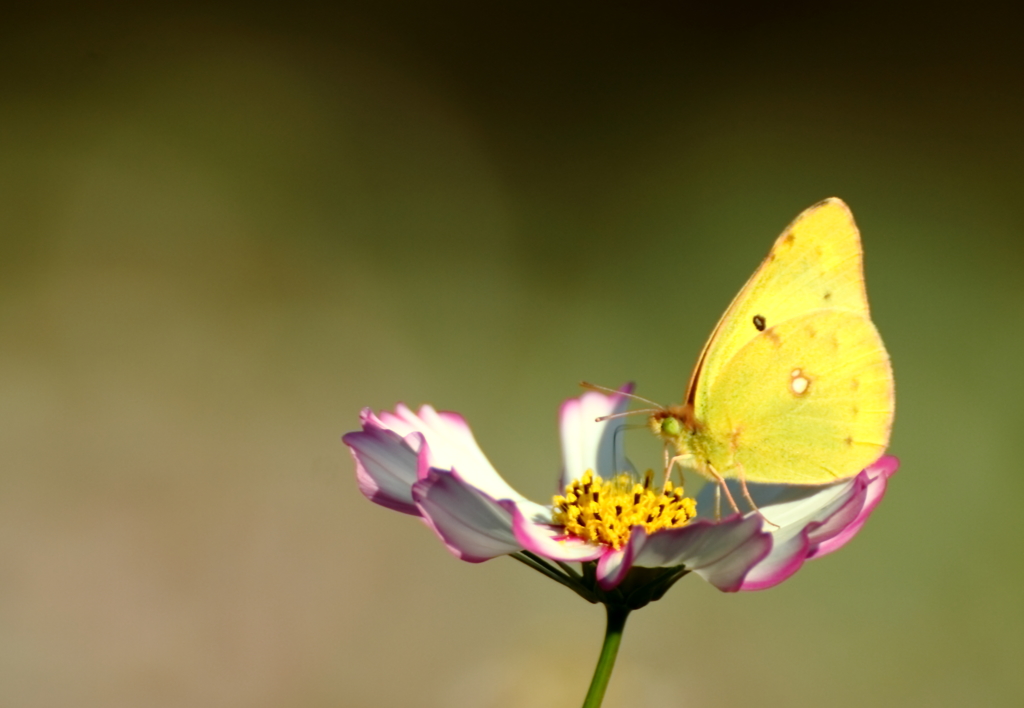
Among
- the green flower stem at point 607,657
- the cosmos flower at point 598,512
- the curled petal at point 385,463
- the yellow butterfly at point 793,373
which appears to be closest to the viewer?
the green flower stem at point 607,657

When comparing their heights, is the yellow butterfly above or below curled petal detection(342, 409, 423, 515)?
above

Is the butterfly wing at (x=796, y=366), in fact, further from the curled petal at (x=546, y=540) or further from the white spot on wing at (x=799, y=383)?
the curled petal at (x=546, y=540)

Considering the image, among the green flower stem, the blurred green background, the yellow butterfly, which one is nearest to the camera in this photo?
the green flower stem

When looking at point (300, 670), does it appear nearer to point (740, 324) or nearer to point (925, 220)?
point (740, 324)

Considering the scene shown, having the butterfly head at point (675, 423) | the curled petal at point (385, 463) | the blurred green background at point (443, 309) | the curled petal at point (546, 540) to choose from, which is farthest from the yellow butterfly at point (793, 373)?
the blurred green background at point (443, 309)

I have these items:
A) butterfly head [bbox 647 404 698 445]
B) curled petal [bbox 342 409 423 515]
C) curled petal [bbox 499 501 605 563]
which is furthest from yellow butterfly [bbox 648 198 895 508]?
curled petal [bbox 342 409 423 515]

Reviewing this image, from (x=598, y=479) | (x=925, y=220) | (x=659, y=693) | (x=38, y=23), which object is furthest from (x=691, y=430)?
(x=38, y=23)

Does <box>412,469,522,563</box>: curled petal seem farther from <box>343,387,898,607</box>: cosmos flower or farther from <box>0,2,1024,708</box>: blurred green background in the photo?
<box>0,2,1024,708</box>: blurred green background
